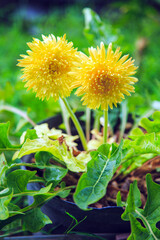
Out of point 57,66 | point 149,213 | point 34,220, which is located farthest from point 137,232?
point 57,66

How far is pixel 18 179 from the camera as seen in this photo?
41 centimetres

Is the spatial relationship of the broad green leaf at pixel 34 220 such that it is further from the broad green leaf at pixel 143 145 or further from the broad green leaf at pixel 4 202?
the broad green leaf at pixel 143 145

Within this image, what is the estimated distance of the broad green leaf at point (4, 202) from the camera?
36 cm

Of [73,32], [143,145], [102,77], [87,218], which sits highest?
[73,32]

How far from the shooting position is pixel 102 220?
42 centimetres

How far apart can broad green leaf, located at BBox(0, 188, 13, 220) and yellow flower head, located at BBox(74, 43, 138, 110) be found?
0.60 feet

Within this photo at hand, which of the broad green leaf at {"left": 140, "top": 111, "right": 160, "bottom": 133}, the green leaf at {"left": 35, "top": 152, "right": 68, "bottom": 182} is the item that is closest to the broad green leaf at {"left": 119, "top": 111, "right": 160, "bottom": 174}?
the broad green leaf at {"left": 140, "top": 111, "right": 160, "bottom": 133}

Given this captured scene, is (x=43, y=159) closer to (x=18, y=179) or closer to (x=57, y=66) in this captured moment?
(x=18, y=179)

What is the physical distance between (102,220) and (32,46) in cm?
30

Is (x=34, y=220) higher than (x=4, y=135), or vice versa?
(x=4, y=135)

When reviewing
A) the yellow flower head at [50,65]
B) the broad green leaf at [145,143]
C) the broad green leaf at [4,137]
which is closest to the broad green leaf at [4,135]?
the broad green leaf at [4,137]

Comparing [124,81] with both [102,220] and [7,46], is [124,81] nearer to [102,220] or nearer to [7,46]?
[102,220]

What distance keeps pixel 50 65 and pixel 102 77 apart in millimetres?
80

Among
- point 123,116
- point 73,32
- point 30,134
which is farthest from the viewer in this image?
point 73,32
